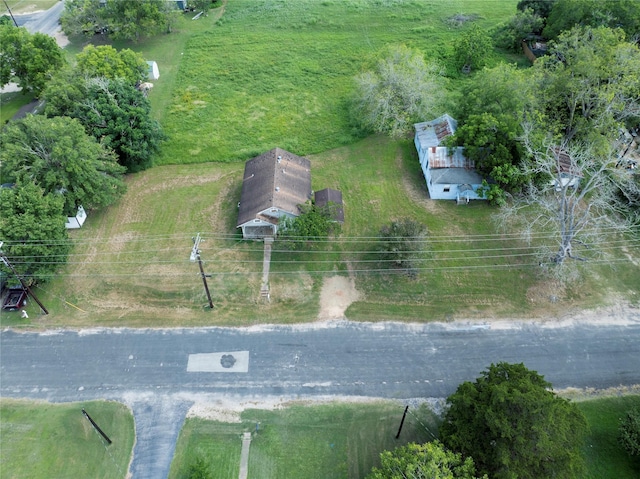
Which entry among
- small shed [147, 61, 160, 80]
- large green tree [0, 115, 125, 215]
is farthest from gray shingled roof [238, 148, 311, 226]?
small shed [147, 61, 160, 80]

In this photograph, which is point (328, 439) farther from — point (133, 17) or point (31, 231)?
point (133, 17)

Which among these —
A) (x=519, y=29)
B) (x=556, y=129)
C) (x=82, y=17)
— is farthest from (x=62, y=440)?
(x=519, y=29)

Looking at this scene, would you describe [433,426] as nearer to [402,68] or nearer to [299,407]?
[299,407]

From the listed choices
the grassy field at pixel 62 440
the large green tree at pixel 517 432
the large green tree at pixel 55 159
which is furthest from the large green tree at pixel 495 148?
the grassy field at pixel 62 440

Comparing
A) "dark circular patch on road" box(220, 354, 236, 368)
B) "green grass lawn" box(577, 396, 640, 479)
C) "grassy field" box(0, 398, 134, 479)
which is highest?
"dark circular patch on road" box(220, 354, 236, 368)

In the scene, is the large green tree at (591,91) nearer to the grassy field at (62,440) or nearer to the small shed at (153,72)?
the grassy field at (62,440)

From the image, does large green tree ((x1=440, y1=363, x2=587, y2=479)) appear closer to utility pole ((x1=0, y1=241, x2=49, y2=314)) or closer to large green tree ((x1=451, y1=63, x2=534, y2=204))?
large green tree ((x1=451, y1=63, x2=534, y2=204))

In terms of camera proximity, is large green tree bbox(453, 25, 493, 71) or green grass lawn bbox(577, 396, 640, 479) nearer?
green grass lawn bbox(577, 396, 640, 479)
